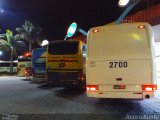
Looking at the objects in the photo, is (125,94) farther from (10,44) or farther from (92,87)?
(10,44)

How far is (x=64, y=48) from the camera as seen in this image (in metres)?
16.6

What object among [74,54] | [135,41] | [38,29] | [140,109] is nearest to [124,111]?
[140,109]

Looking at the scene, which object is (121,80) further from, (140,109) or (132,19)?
(132,19)

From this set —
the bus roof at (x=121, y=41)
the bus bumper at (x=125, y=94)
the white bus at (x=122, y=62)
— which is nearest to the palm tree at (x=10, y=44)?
the bus roof at (x=121, y=41)

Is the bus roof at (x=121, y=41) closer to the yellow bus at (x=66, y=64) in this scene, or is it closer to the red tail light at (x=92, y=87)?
the red tail light at (x=92, y=87)

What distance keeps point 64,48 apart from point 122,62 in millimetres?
6779

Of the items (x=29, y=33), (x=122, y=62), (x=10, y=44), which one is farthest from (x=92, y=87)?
(x=29, y=33)

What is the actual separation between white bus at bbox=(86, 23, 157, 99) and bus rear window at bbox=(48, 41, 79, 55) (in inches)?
215

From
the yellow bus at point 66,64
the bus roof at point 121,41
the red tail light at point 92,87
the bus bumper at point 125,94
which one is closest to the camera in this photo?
the bus bumper at point 125,94

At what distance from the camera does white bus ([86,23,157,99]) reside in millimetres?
10094

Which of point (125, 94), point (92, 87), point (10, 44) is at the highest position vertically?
point (10, 44)

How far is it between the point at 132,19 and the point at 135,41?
1168 cm

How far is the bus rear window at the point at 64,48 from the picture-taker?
1640 cm

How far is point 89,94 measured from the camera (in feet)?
35.3
